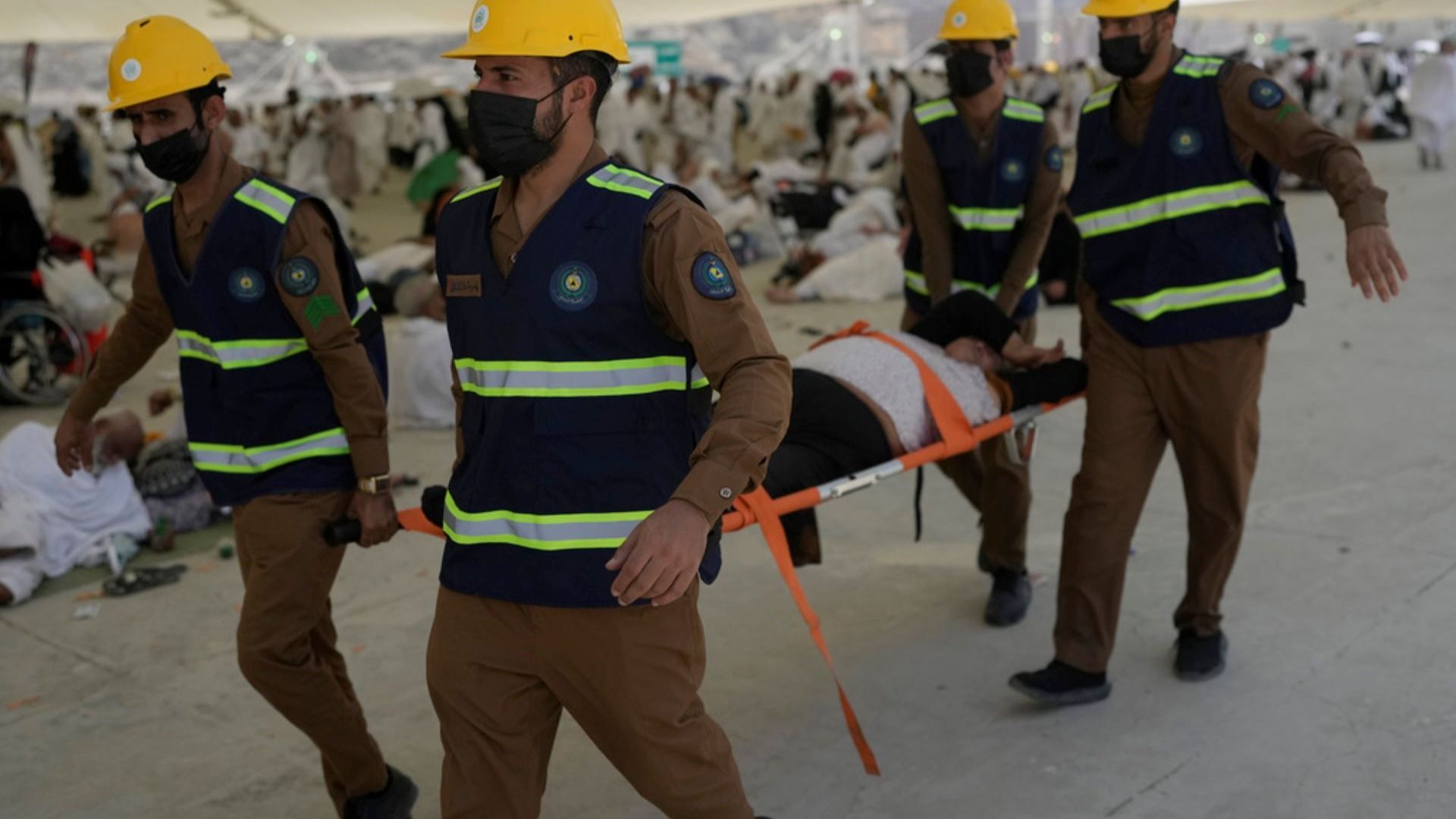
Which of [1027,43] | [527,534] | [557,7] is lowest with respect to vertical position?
[1027,43]

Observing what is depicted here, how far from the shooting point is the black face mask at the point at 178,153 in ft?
9.27

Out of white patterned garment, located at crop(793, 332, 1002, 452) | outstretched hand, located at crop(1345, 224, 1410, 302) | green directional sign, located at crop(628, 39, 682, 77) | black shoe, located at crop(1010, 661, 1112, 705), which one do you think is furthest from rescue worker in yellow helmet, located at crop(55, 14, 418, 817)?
green directional sign, located at crop(628, 39, 682, 77)

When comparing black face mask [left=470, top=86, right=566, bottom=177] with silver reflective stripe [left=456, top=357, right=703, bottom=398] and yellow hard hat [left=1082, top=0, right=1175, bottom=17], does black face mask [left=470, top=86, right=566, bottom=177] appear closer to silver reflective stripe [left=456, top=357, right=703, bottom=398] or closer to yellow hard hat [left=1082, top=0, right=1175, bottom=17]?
silver reflective stripe [left=456, top=357, right=703, bottom=398]

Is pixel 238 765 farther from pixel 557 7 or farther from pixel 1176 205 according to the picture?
pixel 1176 205

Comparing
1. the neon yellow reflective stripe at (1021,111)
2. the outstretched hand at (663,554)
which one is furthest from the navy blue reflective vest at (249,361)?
the neon yellow reflective stripe at (1021,111)

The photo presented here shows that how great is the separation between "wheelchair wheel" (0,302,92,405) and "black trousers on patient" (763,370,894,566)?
585 cm

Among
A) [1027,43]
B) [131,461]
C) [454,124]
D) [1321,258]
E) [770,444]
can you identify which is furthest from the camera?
[1027,43]

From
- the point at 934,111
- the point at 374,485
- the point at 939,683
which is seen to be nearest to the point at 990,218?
the point at 934,111

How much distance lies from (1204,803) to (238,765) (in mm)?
2374

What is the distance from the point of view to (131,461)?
5.81m

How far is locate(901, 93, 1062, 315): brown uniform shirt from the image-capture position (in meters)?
4.35

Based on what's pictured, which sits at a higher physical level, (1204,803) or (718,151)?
(1204,803)

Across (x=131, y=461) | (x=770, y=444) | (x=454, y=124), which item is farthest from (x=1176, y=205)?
(x=454, y=124)

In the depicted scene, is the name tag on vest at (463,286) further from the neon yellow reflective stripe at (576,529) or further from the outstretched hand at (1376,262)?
the outstretched hand at (1376,262)
